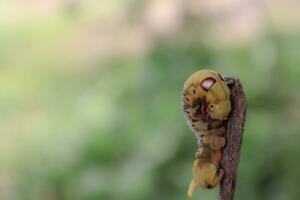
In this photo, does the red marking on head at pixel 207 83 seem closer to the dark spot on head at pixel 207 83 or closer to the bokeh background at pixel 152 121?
the dark spot on head at pixel 207 83

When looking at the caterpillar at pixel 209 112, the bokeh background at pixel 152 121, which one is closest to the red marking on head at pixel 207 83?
the caterpillar at pixel 209 112

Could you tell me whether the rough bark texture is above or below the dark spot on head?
below

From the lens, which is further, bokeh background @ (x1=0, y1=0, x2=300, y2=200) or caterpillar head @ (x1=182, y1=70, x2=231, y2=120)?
bokeh background @ (x1=0, y1=0, x2=300, y2=200)

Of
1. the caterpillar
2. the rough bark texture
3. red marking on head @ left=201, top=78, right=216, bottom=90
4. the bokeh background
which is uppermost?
the bokeh background

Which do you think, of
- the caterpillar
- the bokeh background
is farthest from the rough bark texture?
the bokeh background

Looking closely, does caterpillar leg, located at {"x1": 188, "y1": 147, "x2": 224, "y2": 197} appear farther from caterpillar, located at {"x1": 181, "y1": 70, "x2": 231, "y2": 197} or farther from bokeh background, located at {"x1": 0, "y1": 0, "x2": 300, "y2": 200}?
bokeh background, located at {"x1": 0, "y1": 0, "x2": 300, "y2": 200}

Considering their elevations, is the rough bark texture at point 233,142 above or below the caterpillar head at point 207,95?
below

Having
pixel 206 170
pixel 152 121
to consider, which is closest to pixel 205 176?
pixel 206 170

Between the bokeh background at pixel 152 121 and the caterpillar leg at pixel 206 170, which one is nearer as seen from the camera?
the caterpillar leg at pixel 206 170
